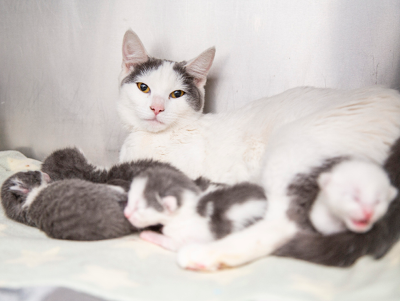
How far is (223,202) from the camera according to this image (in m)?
1.45

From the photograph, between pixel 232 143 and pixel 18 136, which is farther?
pixel 18 136

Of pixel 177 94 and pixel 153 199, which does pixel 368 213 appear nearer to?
pixel 153 199

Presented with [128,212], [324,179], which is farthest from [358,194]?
[128,212]

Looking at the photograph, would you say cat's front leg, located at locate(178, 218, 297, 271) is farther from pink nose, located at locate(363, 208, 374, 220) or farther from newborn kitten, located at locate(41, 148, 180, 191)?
newborn kitten, located at locate(41, 148, 180, 191)

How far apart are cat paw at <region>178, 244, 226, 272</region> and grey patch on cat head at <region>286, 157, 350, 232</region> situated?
37 centimetres

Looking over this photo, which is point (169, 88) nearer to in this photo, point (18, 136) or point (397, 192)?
point (397, 192)

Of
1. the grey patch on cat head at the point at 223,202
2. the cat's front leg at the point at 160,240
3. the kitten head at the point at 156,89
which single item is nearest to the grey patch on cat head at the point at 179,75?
the kitten head at the point at 156,89

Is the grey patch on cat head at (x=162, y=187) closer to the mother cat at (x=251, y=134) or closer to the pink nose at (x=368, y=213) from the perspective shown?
the mother cat at (x=251, y=134)

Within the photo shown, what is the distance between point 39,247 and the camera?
141 centimetres

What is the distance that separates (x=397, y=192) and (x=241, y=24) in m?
1.74

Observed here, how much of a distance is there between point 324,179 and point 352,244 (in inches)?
10.1

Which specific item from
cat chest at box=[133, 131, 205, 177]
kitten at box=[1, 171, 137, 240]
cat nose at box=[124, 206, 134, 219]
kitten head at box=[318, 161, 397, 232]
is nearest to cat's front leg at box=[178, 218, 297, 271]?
kitten head at box=[318, 161, 397, 232]

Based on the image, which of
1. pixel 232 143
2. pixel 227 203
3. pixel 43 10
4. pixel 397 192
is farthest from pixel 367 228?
pixel 43 10

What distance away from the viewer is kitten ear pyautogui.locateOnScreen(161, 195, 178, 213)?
1407mm
